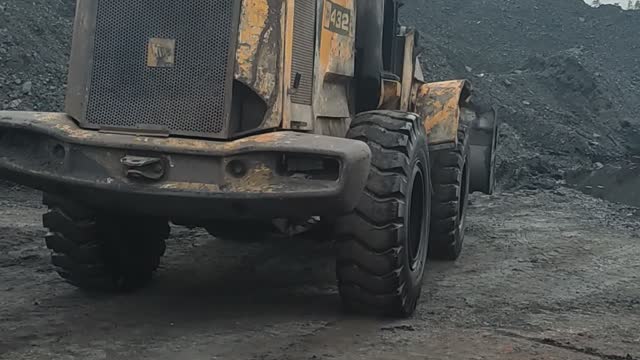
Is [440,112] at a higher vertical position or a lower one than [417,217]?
higher

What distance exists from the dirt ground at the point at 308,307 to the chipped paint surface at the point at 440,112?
1.05 m

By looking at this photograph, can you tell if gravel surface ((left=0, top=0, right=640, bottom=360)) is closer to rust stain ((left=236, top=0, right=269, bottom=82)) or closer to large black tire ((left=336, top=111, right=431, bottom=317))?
large black tire ((left=336, top=111, right=431, bottom=317))

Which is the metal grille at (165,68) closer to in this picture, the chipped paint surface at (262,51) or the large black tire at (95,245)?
the chipped paint surface at (262,51)

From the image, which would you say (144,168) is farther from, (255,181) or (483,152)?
(483,152)

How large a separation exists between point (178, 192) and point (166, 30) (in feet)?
3.00

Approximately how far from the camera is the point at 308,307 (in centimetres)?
532

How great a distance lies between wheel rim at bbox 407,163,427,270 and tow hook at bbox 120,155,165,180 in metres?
1.73

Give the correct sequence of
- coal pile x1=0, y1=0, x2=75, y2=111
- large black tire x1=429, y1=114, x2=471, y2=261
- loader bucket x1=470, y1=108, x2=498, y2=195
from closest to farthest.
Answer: large black tire x1=429, y1=114, x2=471, y2=261 < loader bucket x1=470, y1=108, x2=498, y2=195 < coal pile x1=0, y1=0, x2=75, y2=111

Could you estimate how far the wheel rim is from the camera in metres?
5.61

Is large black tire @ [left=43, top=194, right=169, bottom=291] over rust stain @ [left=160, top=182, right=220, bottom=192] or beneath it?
beneath

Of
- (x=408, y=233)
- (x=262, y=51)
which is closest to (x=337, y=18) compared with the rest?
(x=262, y=51)

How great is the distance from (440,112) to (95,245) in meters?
3.17

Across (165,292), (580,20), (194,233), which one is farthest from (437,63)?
(165,292)

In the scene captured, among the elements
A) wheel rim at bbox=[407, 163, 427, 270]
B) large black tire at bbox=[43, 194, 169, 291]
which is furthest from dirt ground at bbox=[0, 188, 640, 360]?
A: wheel rim at bbox=[407, 163, 427, 270]
